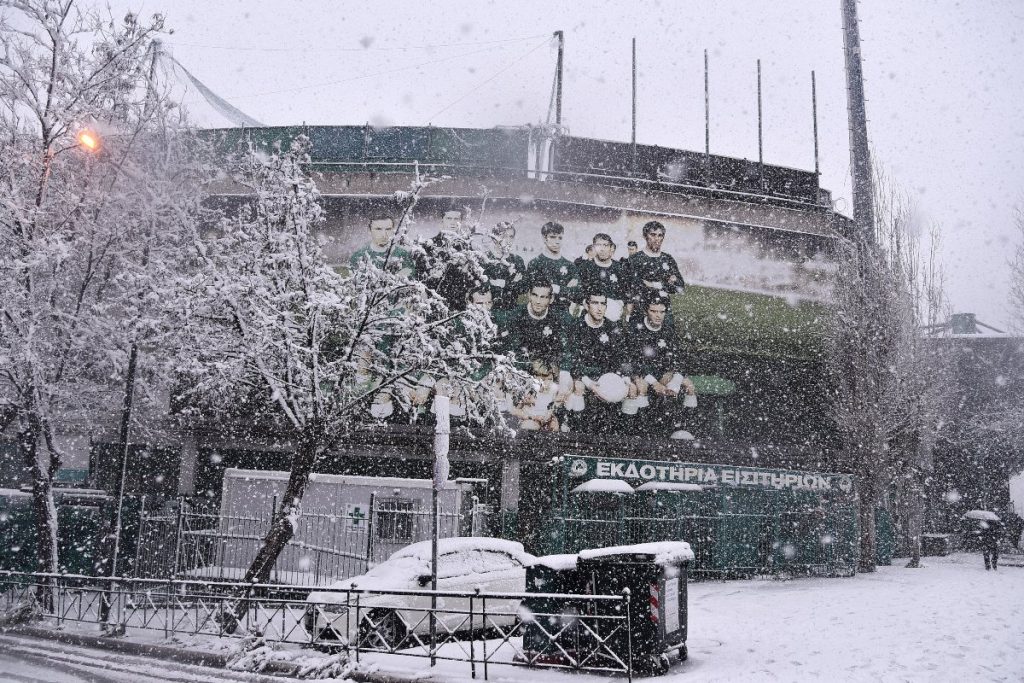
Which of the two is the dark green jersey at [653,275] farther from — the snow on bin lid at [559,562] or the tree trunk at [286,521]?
the snow on bin lid at [559,562]

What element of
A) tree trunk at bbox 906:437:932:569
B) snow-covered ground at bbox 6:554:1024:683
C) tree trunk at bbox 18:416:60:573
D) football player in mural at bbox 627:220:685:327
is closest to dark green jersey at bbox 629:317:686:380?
football player in mural at bbox 627:220:685:327

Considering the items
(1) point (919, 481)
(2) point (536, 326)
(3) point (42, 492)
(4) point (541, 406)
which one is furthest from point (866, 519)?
(3) point (42, 492)

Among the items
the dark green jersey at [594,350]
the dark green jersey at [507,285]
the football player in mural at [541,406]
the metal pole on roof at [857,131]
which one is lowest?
Answer: the football player in mural at [541,406]

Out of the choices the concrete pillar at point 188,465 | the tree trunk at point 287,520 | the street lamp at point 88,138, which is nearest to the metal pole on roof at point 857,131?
the tree trunk at point 287,520

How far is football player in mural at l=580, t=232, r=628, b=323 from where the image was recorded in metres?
26.2

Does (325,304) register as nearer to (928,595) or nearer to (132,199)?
(132,199)

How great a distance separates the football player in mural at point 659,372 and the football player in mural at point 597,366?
43 cm

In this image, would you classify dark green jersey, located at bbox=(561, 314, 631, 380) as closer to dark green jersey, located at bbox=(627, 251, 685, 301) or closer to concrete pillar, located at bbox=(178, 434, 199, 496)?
dark green jersey, located at bbox=(627, 251, 685, 301)

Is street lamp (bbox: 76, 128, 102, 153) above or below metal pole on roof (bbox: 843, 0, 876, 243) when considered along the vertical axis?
below

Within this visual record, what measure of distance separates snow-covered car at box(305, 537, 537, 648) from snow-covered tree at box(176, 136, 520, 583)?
274cm

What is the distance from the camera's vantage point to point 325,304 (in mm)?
13359

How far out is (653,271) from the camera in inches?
1056

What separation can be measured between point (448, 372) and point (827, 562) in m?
11.8

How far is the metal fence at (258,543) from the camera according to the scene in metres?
14.8
